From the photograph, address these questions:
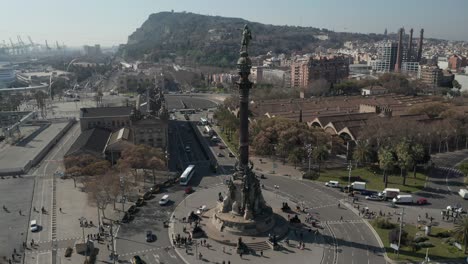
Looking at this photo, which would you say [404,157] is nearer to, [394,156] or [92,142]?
[394,156]

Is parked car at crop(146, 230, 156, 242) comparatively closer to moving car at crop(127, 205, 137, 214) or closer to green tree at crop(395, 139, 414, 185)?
moving car at crop(127, 205, 137, 214)

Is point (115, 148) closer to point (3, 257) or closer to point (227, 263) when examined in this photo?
point (3, 257)

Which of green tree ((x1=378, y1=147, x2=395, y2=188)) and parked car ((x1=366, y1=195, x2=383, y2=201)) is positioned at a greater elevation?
green tree ((x1=378, y1=147, x2=395, y2=188))

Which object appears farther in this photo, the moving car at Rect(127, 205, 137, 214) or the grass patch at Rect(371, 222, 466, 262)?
the moving car at Rect(127, 205, 137, 214)

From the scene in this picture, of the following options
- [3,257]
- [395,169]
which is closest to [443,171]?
[395,169]

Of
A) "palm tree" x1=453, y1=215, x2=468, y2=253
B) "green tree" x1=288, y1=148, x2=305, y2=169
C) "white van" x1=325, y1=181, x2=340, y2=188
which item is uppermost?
"green tree" x1=288, y1=148, x2=305, y2=169

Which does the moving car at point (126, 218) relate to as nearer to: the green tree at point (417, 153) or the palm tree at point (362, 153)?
the palm tree at point (362, 153)

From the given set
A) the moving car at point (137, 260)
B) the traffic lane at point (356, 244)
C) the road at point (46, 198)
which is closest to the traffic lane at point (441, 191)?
the traffic lane at point (356, 244)

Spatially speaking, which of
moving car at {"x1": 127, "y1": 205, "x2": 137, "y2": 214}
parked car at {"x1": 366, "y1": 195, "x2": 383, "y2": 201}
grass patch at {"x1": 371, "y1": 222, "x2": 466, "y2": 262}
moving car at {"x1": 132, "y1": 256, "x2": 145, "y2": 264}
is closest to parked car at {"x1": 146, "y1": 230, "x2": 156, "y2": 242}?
moving car at {"x1": 132, "y1": 256, "x2": 145, "y2": 264}
